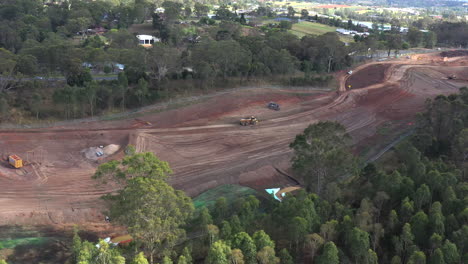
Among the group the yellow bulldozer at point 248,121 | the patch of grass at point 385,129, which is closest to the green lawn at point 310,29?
the patch of grass at point 385,129

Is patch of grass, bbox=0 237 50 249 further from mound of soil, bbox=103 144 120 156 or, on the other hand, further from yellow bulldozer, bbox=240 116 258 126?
yellow bulldozer, bbox=240 116 258 126

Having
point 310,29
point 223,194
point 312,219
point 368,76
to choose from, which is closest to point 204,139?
point 223,194

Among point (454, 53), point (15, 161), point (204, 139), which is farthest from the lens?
point (454, 53)

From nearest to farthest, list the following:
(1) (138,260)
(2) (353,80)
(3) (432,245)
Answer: (1) (138,260), (3) (432,245), (2) (353,80)

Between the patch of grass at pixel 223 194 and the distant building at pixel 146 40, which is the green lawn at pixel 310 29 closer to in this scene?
the distant building at pixel 146 40

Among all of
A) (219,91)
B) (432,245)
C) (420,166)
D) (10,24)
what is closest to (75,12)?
(10,24)

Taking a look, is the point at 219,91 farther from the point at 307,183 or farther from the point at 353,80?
the point at 307,183

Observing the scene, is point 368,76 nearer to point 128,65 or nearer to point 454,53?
point 454,53
